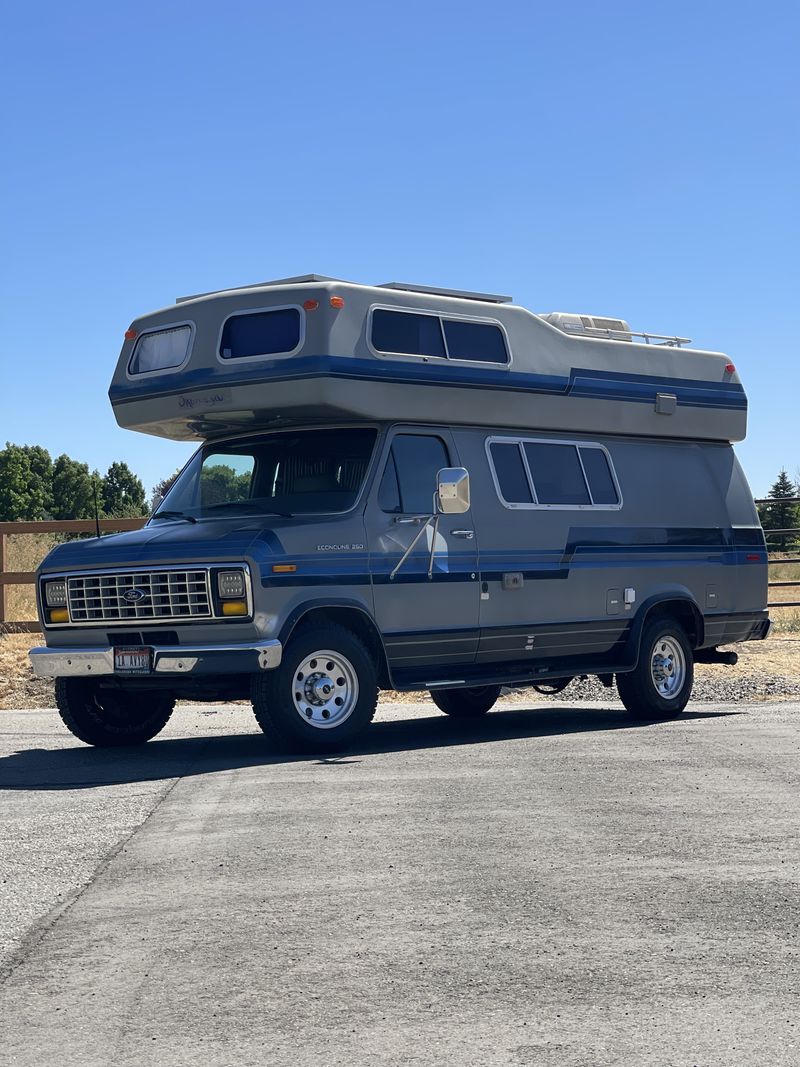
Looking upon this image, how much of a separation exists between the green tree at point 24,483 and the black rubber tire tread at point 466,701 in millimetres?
78120

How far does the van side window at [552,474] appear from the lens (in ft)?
39.5

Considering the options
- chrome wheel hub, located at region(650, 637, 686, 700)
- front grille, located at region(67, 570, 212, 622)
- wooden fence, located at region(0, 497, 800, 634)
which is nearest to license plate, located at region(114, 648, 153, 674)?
front grille, located at region(67, 570, 212, 622)

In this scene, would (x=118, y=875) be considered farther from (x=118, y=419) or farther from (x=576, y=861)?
(x=118, y=419)

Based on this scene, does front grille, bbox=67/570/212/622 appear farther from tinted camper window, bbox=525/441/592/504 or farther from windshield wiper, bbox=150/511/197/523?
tinted camper window, bbox=525/441/592/504

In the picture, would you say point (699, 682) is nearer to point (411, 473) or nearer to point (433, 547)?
point (433, 547)

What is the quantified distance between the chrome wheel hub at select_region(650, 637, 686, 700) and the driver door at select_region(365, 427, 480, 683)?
248 centimetres

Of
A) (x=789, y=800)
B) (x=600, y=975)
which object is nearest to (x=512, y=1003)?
(x=600, y=975)

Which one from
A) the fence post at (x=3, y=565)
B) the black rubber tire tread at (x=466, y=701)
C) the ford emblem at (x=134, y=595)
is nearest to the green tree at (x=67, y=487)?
the fence post at (x=3, y=565)

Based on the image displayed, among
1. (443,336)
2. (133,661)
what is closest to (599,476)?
(443,336)

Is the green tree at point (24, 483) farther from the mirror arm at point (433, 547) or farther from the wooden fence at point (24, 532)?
the mirror arm at point (433, 547)

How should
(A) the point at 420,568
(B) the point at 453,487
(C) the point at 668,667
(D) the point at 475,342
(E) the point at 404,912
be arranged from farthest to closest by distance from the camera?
(C) the point at 668,667 < (D) the point at 475,342 < (A) the point at 420,568 < (B) the point at 453,487 < (E) the point at 404,912

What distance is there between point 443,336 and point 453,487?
4.59ft

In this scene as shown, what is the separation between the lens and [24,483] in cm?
9462

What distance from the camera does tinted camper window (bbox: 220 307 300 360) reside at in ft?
35.1
